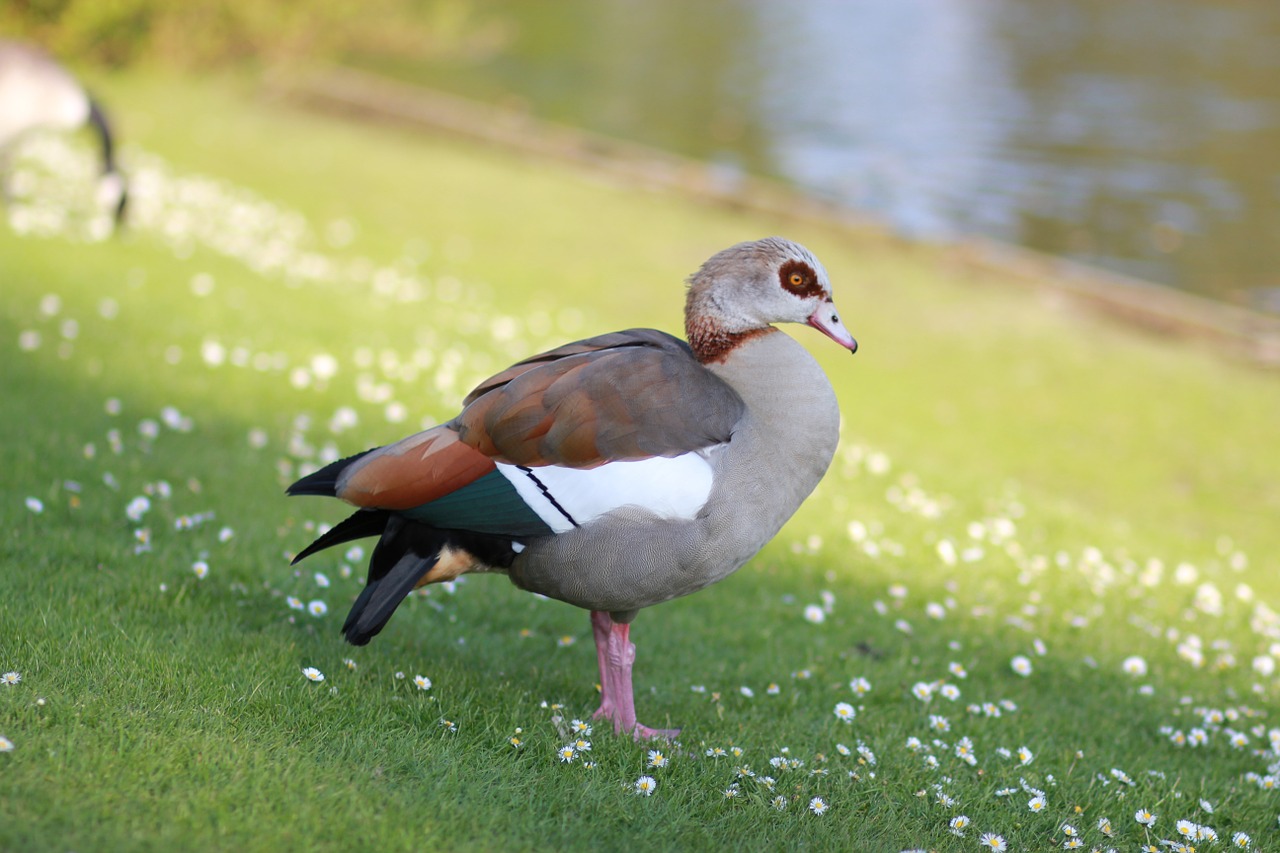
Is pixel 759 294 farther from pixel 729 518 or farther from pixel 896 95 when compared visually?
pixel 896 95

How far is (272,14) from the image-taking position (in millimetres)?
19047

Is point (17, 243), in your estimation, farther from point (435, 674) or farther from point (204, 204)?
point (435, 674)

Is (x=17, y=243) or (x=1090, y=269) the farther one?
(x=1090, y=269)

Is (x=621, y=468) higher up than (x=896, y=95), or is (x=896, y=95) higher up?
(x=896, y=95)

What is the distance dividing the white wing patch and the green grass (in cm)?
83

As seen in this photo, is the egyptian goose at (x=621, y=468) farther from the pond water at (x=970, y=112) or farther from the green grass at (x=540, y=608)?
the pond water at (x=970, y=112)

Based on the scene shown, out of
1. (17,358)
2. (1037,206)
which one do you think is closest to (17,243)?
(17,358)

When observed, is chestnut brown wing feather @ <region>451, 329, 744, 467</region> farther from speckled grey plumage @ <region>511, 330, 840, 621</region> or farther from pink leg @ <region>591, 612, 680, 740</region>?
pink leg @ <region>591, 612, 680, 740</region>

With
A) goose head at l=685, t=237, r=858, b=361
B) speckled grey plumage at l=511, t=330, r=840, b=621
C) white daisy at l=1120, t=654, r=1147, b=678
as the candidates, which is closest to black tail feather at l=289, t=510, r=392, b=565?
speckled grey plumage at l=511, t=330, r=840, b=621

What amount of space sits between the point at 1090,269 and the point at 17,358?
49.0ft

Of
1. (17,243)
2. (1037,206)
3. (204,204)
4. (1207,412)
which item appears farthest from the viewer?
(1037,206)

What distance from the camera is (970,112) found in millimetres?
30031

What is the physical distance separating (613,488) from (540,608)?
1962 mm

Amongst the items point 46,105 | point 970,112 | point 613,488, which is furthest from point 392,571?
point 970,112
